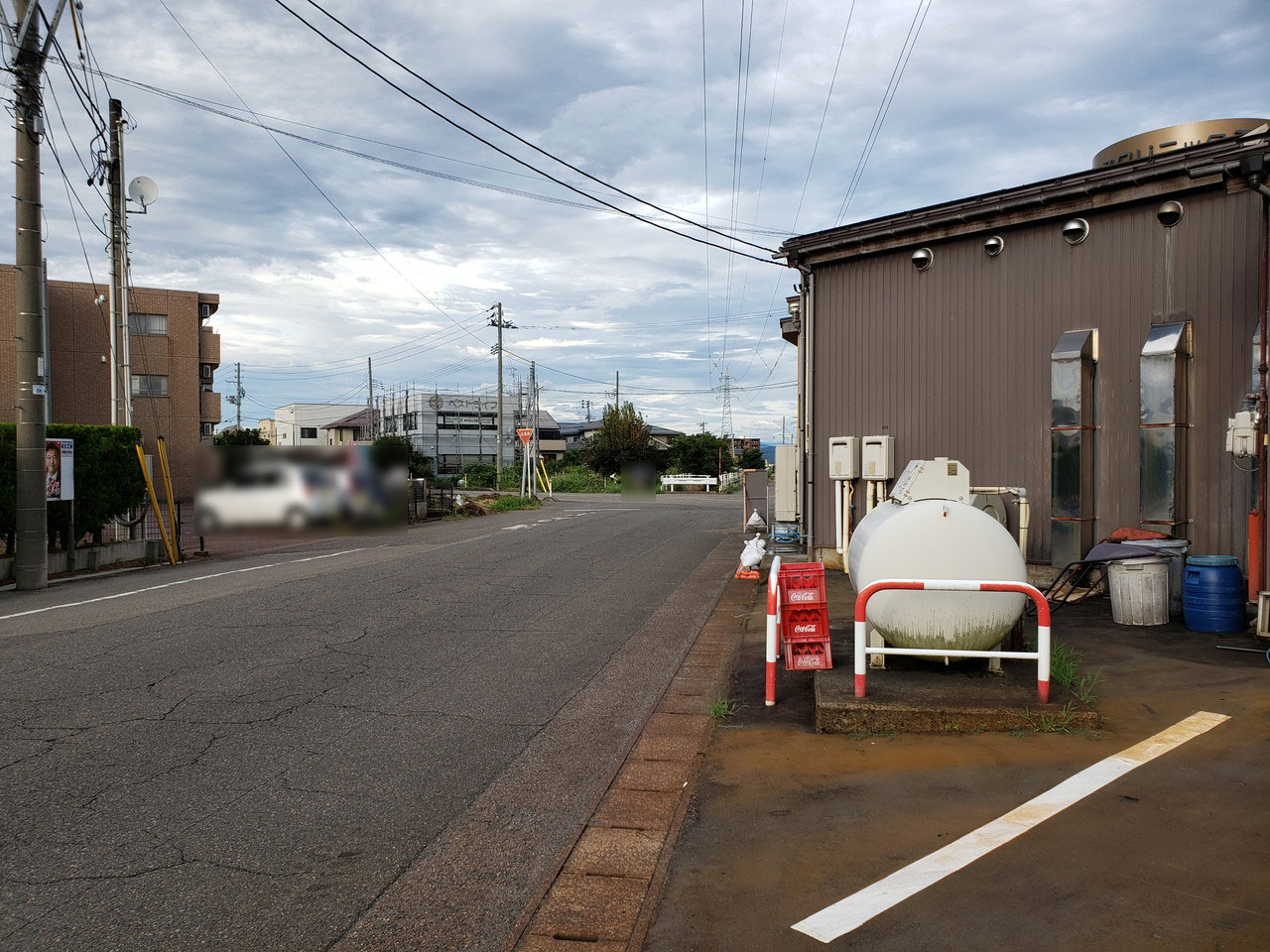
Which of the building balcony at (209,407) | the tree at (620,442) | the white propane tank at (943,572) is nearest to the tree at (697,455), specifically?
the tree at (620,442)

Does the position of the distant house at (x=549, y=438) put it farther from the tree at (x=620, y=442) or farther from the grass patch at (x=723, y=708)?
the grass patch at (x=723, y=708)

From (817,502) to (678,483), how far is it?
39.3 metres

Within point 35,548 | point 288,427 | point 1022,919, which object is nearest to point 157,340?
point 288,427

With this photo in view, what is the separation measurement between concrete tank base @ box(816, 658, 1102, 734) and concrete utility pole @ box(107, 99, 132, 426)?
1680cm

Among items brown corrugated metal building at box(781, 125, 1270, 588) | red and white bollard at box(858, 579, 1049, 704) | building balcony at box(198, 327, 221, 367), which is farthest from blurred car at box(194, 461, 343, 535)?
building balcony at box(198, 327, 221, 367)

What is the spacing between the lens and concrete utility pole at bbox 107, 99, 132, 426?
17.9 meters

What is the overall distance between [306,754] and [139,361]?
3469cm

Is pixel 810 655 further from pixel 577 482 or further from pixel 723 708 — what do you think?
pixel 577 482

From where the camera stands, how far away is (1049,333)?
10836 mm

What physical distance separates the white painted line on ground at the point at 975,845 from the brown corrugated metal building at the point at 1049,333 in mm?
5325

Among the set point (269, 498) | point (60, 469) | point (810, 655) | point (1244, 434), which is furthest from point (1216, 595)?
point (60, 469)

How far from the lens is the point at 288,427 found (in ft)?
105

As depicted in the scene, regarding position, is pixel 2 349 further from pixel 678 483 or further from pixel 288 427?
pixel 678 483

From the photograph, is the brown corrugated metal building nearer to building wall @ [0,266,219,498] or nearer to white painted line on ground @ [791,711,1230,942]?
white painted line on ground @ [791,711,1230,942]
